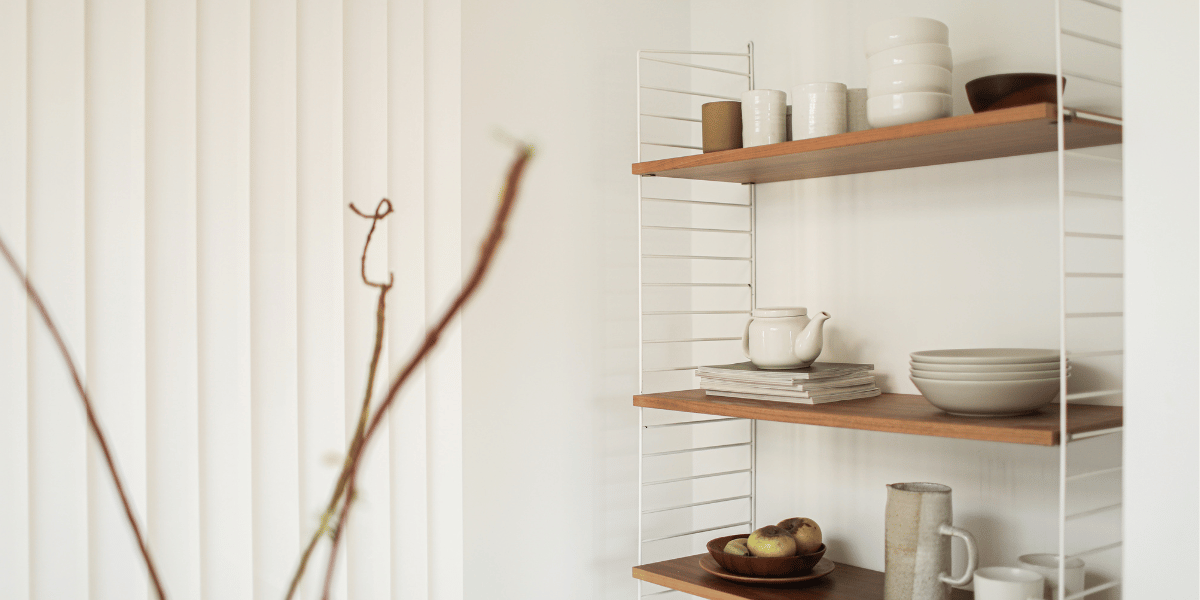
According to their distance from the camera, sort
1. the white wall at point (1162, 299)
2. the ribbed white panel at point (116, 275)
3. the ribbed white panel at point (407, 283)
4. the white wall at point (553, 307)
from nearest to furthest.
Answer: the white wall at point (1162, 299) < the ribbed white panel at point (116, 275) < the ribbed white panel at point (407, 283) < the white wall at point (553, 307)

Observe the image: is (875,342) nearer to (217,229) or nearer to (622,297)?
(622,297)

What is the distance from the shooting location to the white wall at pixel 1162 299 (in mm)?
1042

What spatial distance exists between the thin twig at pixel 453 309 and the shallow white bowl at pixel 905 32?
28.9 inches

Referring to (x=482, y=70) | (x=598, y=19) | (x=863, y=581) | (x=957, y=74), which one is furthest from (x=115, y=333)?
(x=957, y=74)

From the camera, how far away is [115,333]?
1173 millimetres

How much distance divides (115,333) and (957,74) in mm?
1478

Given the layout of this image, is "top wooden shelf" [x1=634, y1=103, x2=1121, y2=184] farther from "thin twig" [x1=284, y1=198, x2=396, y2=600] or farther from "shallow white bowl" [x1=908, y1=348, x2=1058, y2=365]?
"thin twig" [x1=284, y1=198, x2=396, y2=600]

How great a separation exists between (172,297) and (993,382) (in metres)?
1.20

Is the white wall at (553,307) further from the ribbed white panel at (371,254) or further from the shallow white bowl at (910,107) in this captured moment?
the shallow white bowl at (910,107)

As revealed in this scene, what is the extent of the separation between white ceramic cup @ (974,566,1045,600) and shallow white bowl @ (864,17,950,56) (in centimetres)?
83

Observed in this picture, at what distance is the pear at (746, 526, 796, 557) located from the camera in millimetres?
1527

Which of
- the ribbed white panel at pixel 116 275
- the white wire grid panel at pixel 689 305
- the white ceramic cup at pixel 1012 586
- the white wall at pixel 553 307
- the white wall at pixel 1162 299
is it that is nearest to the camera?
the white wall at pixel 1162 299

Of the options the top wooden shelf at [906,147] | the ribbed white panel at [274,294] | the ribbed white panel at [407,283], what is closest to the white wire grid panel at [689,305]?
the top wooden shelf at [906,147]

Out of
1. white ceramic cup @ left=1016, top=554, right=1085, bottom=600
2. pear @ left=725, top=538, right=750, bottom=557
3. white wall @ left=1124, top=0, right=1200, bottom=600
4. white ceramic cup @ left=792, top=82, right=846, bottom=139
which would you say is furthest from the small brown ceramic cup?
white ceramic cup @ left=1016, top=554, right=1085, bottom=600
